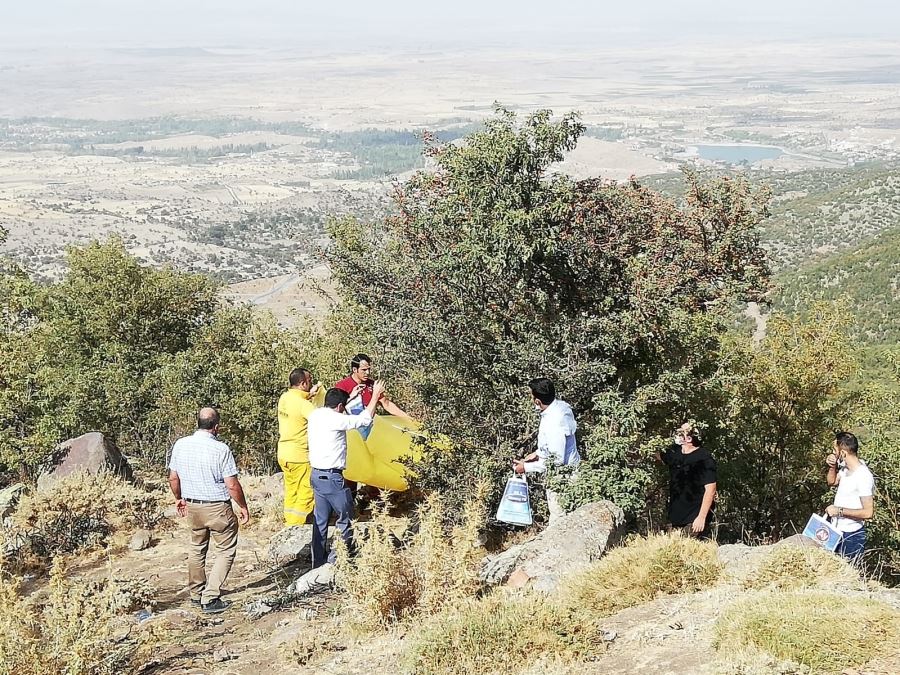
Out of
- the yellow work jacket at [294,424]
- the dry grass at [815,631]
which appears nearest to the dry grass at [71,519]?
the yellow work jacket at [294,424]

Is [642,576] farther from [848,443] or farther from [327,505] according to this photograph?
[327,505]

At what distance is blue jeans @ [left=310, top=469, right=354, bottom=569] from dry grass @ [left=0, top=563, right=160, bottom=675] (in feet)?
7.66

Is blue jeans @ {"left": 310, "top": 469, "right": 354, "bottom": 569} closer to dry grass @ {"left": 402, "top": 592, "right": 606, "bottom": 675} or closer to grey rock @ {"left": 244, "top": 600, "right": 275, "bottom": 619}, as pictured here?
grey rock @ {"left": 244, "top": 600, "right": 275, "bottom": 619}

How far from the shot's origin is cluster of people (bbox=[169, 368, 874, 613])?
7.30 metres

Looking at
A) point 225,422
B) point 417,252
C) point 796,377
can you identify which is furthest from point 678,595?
point 225,422

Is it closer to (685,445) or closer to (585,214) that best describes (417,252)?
(585,214)

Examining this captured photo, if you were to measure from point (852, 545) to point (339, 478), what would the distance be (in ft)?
15.8

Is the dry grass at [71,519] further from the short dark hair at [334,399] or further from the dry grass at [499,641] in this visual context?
the dry grass at [499,641]

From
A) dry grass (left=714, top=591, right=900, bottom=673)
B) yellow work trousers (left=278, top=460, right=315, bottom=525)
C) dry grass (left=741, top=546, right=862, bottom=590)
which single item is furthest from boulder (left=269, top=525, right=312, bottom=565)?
dry grass (left=714, top=591, right=900, bottom=673)

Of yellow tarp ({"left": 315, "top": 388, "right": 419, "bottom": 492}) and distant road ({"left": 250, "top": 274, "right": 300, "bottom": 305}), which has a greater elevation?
yellow tarp ({"left": 315, "top": 388, "right": 419, "bottom": 492})

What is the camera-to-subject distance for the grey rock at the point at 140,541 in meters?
10.1

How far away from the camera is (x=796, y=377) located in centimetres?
1611

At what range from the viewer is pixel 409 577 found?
6.49 m

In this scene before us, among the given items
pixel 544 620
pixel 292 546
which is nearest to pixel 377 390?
pixel 292 546
